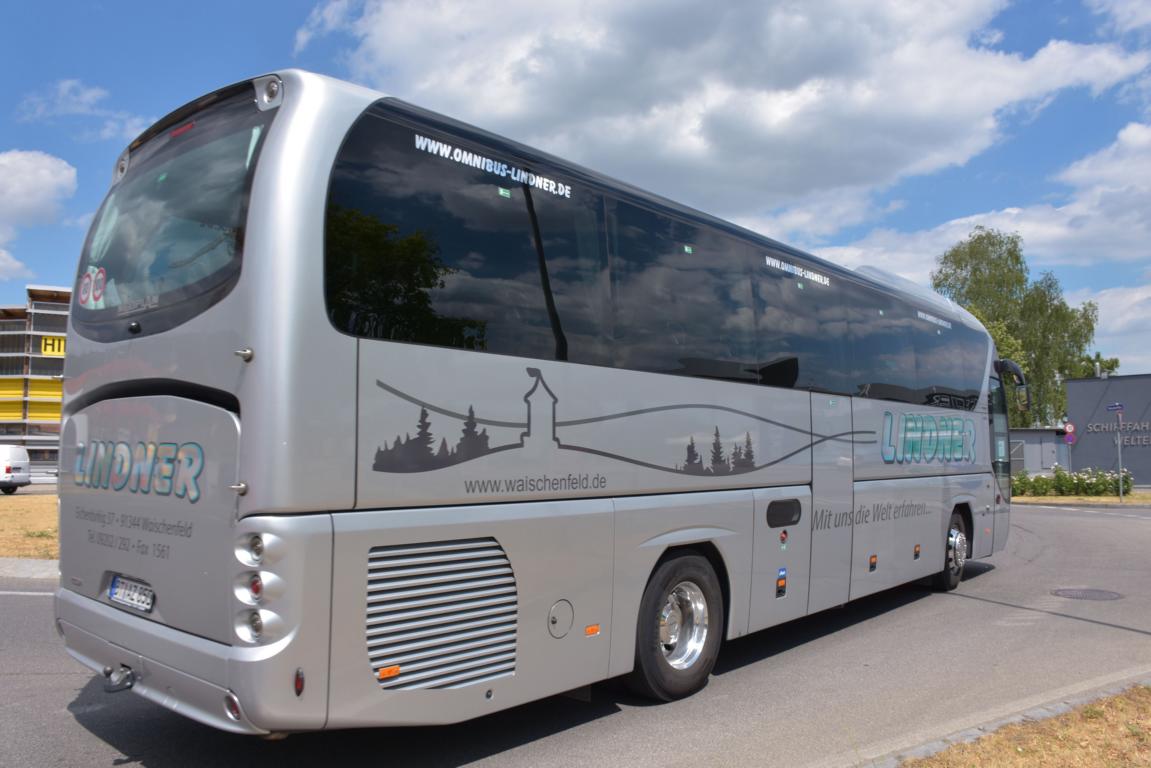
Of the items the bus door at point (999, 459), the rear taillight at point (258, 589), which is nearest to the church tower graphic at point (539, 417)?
the rear taillight at point (258, 589)

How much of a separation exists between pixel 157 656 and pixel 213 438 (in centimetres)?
117

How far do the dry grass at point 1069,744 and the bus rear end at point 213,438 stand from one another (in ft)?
11.0

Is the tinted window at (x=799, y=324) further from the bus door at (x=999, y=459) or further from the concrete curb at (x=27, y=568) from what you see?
the concrete curb at (x=27, y=568)

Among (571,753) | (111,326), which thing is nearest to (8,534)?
(111,326)

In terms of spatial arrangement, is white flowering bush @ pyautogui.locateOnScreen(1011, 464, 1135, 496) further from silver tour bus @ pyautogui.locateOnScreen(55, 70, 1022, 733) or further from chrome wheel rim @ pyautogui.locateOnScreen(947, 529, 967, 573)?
silver tour bus @ pyautogui.locateOnScreen(55, 70, 1022, 733)

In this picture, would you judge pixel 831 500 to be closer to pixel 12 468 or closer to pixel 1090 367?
pixel 12 468

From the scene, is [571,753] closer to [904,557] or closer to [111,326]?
[111,326]

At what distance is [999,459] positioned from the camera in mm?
12617

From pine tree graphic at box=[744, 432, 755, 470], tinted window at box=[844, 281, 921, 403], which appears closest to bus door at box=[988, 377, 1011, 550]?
tinted window at box=[844, 281, 921, 403]

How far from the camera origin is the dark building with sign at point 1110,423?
43.4 meters

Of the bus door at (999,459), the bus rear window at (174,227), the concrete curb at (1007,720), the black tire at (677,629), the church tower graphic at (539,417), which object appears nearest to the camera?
the bus rear window at (174,227)

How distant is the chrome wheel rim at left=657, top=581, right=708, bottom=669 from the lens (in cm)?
608

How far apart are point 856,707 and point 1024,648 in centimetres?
274

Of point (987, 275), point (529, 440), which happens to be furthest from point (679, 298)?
point (987, 275)
